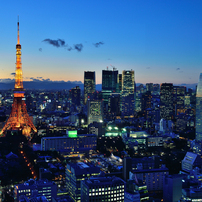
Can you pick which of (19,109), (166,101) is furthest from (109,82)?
(19,109)

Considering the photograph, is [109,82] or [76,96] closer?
[109,82]

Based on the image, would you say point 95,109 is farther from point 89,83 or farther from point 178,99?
point 89,83

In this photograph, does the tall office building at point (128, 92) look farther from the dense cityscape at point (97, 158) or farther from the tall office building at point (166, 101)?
the tall office building at point (166, 101)

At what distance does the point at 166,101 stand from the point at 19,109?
24511 millimetres

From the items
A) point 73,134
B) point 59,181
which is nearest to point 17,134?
point 73,134

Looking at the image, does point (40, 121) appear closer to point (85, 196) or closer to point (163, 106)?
point (163, 106)

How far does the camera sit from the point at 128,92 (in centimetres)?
5000

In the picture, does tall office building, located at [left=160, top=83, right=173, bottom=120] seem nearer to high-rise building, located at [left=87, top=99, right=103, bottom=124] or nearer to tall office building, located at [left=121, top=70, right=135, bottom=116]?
tall office building, located at [left=121, top=70, right=135, bottom=116]

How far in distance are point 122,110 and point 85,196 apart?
34.6 m

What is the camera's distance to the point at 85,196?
9664 millimetres

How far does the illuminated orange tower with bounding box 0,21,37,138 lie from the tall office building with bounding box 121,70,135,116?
873 inches

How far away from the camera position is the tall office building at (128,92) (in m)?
44.1

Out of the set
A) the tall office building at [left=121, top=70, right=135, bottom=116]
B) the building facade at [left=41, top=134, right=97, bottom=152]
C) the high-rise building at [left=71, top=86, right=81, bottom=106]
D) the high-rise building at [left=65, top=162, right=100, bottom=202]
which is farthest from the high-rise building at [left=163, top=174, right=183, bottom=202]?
the high-rise building at [left=71, top=86, right=81, bottom=106]

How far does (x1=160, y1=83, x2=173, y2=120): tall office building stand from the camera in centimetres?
3809
